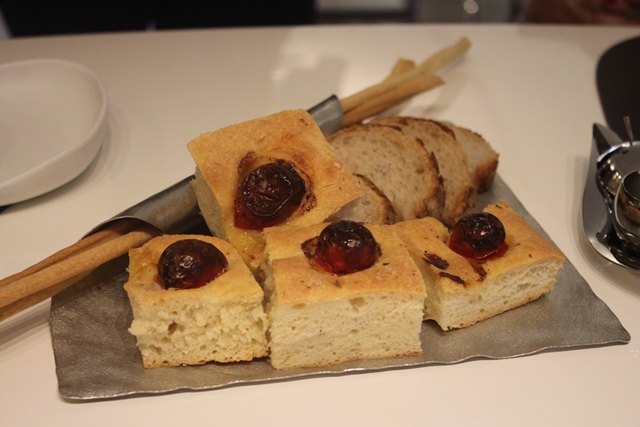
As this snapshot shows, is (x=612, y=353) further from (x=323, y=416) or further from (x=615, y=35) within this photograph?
(x=615, y=35)

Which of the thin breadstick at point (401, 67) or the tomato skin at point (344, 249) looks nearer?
the tomato skin at point (344, 249)

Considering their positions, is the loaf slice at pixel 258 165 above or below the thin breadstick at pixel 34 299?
above

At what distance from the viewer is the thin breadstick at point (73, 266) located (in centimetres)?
167

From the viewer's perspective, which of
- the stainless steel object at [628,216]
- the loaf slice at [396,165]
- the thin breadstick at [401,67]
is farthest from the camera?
the thin breadstick at [401,67]

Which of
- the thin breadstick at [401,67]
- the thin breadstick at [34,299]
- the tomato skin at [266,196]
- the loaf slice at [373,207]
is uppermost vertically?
the tomato skin at [266,196]

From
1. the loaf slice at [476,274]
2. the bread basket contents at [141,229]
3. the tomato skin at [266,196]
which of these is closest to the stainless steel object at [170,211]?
the bread basket contents at [141,229]

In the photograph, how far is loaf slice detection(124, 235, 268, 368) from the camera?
1.58 metres

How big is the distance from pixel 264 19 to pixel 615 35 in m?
2.05

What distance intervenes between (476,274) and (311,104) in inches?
58.0

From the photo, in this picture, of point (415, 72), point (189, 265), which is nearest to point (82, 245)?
point (189, 265)

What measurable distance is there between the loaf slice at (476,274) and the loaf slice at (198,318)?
1.63 ft

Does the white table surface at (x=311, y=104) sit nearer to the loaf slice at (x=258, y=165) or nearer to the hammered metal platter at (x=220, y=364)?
the hammered metal platter at (x=220, y=364)

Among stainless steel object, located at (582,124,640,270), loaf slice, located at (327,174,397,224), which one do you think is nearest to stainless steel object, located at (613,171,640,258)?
stainless steel object, located at (582,124,640,270)

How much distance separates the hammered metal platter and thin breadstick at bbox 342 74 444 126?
105 cm
